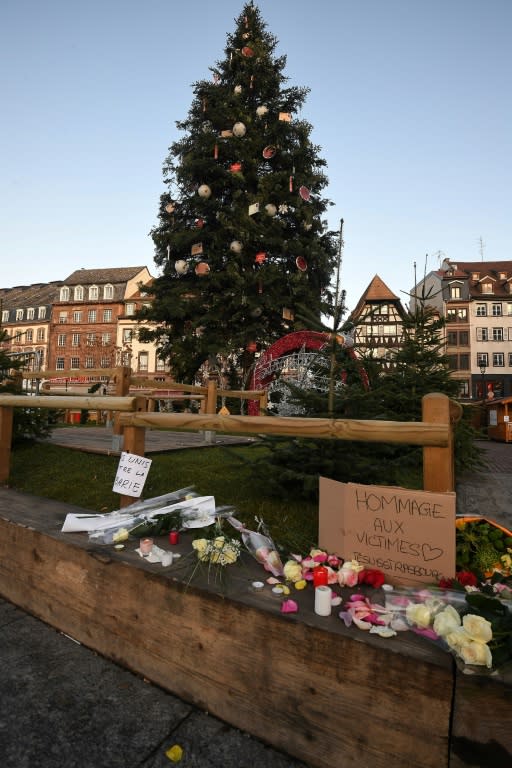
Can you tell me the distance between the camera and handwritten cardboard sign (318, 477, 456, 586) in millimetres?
1659

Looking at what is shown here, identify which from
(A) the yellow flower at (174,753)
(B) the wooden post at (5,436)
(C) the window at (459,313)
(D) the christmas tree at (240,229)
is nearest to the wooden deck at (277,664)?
(A) the yellow flower at (174,753)

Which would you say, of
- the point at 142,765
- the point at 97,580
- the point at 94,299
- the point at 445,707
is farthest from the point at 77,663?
the point at 94,299

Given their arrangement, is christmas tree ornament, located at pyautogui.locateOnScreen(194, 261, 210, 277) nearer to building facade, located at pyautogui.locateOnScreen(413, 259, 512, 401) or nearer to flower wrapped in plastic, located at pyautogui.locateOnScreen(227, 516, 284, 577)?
flower wrapped in plastic, located at pyautogui.locateOnScreen(227, 516, 284, 577)

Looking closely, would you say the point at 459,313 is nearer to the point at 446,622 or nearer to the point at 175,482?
the point at 175,482

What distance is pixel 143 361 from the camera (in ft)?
148

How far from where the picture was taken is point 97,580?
2.08 metres

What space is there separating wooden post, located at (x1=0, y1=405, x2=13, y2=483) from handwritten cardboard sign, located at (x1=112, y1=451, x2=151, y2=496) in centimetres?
173

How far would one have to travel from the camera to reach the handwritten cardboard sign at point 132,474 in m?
2.66

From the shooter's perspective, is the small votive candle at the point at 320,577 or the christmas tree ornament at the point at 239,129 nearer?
the small votive candle at the point at 320,577

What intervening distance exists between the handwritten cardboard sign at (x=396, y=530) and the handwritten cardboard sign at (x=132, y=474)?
125 cm

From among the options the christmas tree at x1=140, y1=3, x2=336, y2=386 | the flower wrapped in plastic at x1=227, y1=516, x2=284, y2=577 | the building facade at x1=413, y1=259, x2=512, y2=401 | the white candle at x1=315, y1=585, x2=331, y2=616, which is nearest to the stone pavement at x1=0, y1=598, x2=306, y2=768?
the white candle at x1=315, y1=585, x2=331, y2=616

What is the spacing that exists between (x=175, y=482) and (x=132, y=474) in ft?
4.22

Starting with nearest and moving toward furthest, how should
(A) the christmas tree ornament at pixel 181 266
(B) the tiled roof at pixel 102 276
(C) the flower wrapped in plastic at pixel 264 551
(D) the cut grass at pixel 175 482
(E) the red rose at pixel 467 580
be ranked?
(E) the red rose at pixel 467 580 → (C) the flower wrapped in plastic at pixel 264 551 → (D) the cut grass at pixel 175 482 → (A) the christmas tree ornament at pixel 181 266 → (B) the tiled roof at pixel 102 276

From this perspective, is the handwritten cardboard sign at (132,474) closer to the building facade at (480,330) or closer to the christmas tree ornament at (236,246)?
the christmas tree ornament at (236,246)
